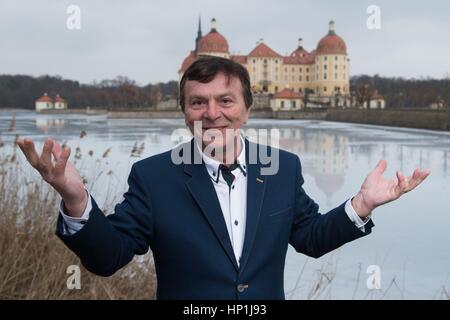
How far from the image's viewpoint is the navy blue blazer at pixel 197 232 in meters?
1.53

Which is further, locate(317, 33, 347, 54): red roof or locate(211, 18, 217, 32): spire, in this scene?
locate(317, 33, 347, 54): red roof

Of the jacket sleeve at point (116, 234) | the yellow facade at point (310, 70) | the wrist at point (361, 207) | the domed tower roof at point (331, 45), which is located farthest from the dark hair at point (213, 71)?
the domed tower roof at point (331, 45)

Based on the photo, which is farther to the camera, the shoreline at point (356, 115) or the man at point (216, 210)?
the shoreline at point (356, 115)

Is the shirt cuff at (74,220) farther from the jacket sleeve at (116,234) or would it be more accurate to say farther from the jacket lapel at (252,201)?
the jacket lapel at (252,201)

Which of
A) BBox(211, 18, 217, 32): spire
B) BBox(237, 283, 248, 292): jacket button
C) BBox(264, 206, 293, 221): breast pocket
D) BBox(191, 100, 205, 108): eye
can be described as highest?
BBox(211, 18, 217, 32): spire

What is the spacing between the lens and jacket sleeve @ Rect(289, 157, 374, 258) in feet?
5.30

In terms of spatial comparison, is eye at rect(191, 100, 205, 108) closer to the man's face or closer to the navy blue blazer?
the man's face

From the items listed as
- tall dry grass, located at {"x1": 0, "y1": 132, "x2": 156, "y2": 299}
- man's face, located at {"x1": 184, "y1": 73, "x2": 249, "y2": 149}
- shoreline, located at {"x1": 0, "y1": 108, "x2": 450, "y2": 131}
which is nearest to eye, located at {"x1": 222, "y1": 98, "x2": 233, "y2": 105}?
man's face, located at {"x1": 184, "y1": 73, "x2": 249, "y2": 149}

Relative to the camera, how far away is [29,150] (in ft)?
4.16

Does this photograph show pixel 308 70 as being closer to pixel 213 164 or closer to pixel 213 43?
pixel 213 43

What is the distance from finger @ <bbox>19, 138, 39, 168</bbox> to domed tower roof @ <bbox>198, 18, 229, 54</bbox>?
176 feet
